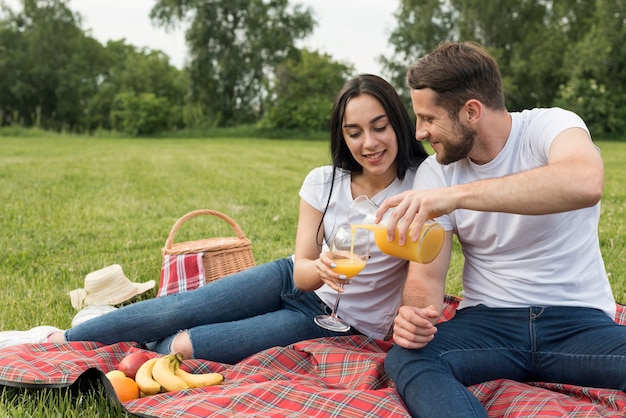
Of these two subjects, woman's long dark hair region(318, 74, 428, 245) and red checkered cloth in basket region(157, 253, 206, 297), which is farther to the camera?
red checkered cloth in basket region(157, 253, 206, 297)

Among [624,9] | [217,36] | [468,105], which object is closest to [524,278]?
[468,105]

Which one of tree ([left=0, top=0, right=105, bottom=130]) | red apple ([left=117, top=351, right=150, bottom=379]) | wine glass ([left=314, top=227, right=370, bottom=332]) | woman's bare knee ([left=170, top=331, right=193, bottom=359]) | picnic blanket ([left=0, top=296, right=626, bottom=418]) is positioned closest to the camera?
picnic blanket ([left=0, top=296, right=626, bottom=418])

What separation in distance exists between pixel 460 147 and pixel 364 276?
81cm

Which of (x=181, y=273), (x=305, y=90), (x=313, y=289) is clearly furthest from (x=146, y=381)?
(x=305, y=90)

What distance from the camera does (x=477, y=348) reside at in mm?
2701

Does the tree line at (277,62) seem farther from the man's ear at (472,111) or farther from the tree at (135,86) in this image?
the man's ear at (472,111)

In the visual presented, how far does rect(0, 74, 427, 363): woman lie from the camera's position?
3.12m

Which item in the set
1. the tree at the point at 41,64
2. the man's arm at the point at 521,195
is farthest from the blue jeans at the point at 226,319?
the tree at the point at 41,64

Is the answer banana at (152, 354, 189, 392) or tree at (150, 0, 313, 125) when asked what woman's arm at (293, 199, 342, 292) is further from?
tree at (150, 0, 313, 125)

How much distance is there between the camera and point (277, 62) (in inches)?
1478

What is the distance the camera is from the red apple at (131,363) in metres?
3.02

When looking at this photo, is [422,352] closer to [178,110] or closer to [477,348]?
[477,348]

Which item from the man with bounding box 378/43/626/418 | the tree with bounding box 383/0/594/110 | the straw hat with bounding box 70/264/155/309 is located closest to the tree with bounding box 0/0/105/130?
the tree with bounding box 383/0/594/110

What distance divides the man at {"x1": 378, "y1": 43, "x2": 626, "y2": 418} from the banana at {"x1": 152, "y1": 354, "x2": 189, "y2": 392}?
896mm
